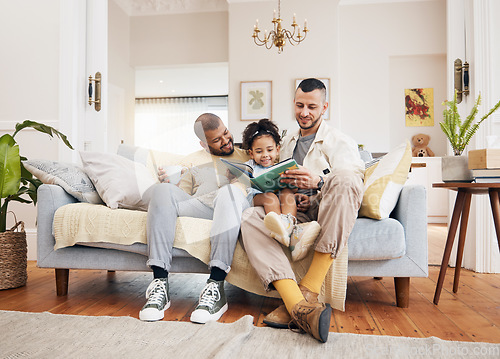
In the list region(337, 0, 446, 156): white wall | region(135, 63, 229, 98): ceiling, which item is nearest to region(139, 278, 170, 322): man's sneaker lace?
region(337, 0, 446, 156): white wall

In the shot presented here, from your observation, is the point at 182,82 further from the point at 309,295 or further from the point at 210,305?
the point at 309,295

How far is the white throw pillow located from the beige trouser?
25.1 inches

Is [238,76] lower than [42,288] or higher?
higher

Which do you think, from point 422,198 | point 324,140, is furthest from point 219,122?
point 422,198

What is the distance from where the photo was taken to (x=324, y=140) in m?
1.94

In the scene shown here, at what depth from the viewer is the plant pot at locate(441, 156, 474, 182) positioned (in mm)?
1831

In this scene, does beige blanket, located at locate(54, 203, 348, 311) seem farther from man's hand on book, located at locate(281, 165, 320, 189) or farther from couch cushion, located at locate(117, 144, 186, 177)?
couch cushion, located at locate(117, 144, 186, 177)

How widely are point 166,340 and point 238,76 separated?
13.5 feet

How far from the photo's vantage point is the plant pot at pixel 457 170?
1831mm

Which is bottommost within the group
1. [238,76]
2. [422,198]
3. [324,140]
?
[422,198]

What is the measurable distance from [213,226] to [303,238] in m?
0.39

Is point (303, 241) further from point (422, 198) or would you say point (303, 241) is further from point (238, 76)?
point (238, 76)

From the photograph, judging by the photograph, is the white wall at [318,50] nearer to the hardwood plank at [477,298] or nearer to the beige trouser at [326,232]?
the hardwood plank at [477,298]

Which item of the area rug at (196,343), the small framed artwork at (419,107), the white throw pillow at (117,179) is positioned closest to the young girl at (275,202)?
the area rug at (196,343)
